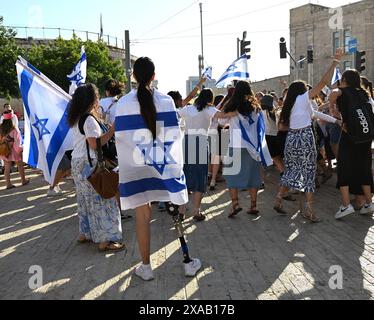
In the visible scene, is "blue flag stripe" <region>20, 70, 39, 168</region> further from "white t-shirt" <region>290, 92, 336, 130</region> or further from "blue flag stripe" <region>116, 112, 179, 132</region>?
"white t-shirt" <region>290, 92, 336, 130</region>

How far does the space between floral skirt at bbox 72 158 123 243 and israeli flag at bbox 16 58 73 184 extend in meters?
1.12

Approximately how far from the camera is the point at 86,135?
454 centimetres

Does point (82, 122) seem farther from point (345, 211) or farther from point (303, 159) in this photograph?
point (345, 211)

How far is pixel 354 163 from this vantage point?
230 inches

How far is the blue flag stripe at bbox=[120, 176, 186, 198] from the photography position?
12.9 feet

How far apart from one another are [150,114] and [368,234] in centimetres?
314

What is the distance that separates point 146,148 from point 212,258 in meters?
1.48

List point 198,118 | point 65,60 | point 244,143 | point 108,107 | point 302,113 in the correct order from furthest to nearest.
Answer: point 65,60, point 108,107, point 198,118, point 244,143, point 302,113

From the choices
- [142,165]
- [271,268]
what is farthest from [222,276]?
[142,165]

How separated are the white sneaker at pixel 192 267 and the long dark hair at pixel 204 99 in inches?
103

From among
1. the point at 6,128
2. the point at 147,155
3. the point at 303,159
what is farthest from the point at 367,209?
the point at 6,128

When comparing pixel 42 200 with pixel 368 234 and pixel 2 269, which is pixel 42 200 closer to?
pixel 2 269

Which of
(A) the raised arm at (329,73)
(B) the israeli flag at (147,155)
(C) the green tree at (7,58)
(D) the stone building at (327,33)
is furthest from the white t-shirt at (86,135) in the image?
(D) the stone building at (327,33)
